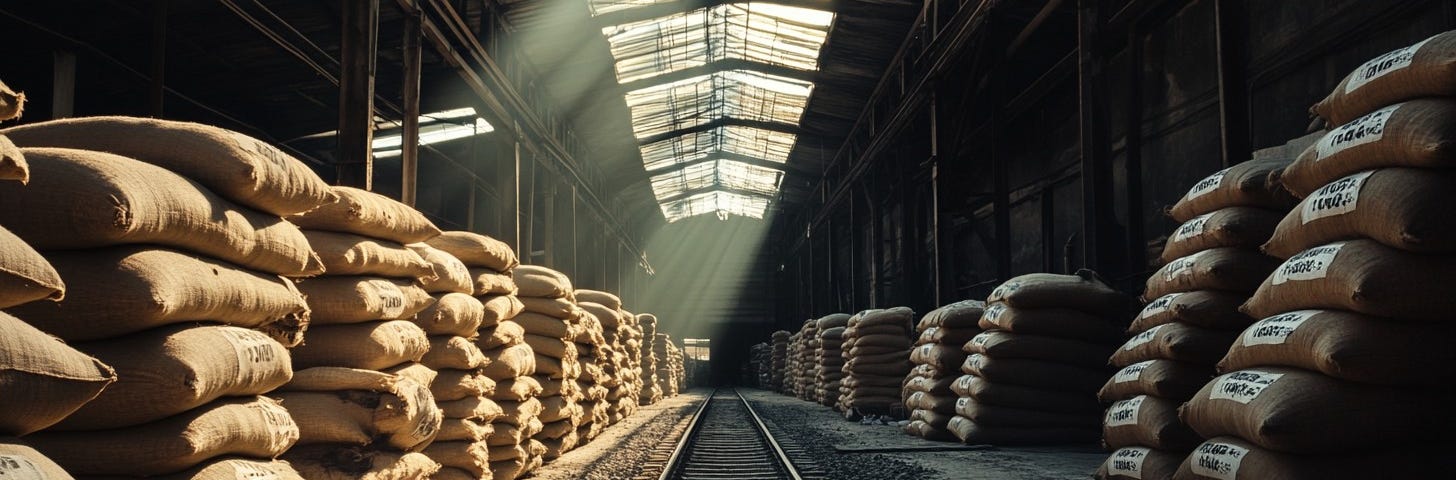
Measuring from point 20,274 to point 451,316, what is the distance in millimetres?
3782

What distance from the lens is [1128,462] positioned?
5.20 m

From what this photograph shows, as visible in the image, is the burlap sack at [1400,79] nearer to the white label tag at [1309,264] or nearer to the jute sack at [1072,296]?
the white label tag at [1309,264]

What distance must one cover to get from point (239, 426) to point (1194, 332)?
172 inches

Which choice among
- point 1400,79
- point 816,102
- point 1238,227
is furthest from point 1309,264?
point 816,102

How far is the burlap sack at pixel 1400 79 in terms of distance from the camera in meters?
3.34

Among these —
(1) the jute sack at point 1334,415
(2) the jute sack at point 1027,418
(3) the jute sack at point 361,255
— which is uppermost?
(3) the jute sack at point 361,255

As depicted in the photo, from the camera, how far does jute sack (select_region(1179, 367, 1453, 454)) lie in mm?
3488

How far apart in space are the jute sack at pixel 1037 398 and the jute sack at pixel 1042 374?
6 cm

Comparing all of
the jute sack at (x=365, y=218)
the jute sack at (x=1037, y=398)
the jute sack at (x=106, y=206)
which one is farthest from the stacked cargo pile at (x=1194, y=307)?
the jute sack at (x=106, y=206)

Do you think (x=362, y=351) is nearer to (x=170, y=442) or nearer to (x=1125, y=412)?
(x=170, y=442)

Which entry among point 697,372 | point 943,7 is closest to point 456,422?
point 943,7

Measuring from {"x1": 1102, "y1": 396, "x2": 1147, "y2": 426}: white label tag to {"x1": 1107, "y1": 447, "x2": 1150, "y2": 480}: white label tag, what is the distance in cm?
14

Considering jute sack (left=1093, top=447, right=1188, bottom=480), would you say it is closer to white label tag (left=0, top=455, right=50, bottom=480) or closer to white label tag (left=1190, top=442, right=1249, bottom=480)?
Answer: white label tag (left=1190, top=442, right=1249, bottom=480)

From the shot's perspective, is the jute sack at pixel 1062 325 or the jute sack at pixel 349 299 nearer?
the jute sack at pixel 349 299
